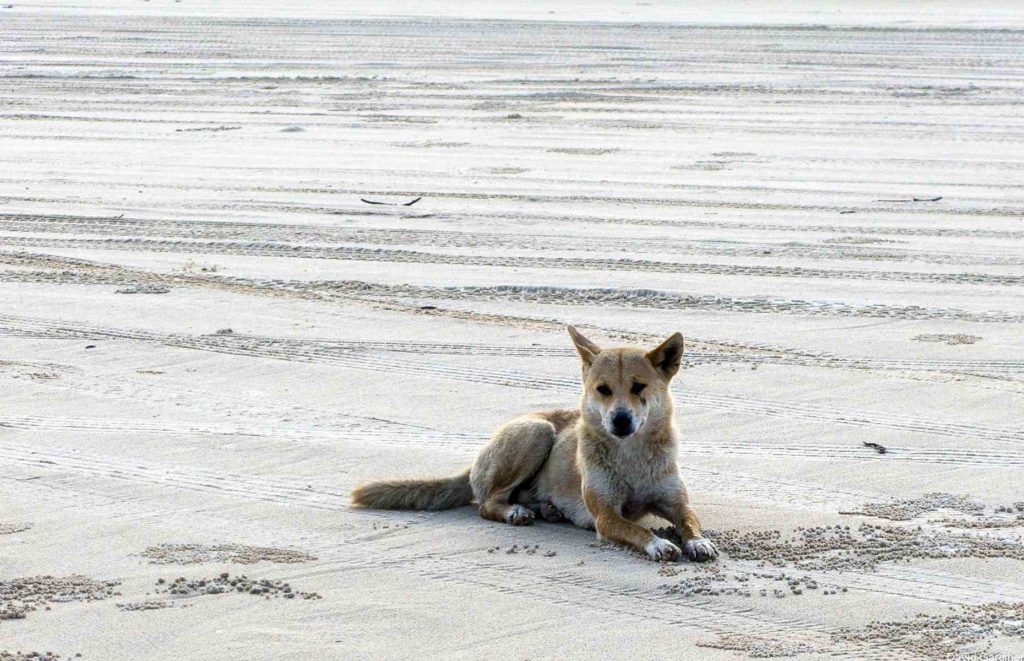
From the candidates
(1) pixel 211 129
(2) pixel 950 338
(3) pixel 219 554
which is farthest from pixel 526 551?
(1) pixel 211 129

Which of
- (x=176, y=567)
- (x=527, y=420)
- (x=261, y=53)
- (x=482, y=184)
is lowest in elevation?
(x=176, y=567)

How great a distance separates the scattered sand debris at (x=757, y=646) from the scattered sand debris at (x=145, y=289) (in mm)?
6730

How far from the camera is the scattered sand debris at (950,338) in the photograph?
Result: 381 inches

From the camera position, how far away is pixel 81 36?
3856 cm

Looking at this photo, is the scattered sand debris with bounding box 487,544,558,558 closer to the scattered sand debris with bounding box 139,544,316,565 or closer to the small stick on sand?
the scattered sand debris with bounding box 139,544,316,565

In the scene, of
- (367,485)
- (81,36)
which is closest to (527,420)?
(367,485)

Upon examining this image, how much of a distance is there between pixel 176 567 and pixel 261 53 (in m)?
28.2

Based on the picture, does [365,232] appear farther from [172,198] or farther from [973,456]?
[973,456]

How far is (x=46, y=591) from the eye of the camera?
228 inches

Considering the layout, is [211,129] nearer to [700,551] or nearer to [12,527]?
[12,527]

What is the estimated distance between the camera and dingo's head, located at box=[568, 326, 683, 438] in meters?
6.32

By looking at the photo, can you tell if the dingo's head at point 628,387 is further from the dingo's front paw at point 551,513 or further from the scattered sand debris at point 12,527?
the scattered sand debris at point 12,527

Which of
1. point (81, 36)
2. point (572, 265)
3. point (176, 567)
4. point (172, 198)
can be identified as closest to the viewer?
point (176, 567)

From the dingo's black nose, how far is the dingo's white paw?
26.9 inches
